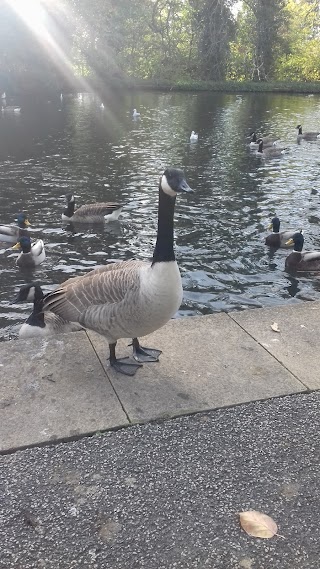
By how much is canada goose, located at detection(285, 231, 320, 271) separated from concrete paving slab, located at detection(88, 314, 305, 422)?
5155mm

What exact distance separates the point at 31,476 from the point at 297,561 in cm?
170

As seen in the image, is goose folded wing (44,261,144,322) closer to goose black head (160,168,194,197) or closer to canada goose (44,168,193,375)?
canada goose (44,168,193,375)

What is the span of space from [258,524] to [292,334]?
2.55 m

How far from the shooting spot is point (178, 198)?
14.4 metres

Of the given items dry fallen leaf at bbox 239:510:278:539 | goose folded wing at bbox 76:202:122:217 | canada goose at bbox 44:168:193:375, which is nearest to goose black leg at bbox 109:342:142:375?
canada goose at bbox 44:168:193:375

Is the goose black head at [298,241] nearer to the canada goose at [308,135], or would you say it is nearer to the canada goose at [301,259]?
the canada goose at [301,259]

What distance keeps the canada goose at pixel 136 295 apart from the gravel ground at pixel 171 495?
95cm

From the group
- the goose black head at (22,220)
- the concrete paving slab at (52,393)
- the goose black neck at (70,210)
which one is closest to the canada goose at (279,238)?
the goose black neck at (70,210)

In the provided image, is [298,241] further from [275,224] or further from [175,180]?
[175,180]

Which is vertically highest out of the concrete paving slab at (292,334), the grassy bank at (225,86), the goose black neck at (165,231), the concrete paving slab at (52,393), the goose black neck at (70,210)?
the grassy bank at (225,86)

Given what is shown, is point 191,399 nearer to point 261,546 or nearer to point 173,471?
point 173,471

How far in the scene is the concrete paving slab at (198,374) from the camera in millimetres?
4094

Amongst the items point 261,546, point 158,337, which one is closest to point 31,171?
point 158,337

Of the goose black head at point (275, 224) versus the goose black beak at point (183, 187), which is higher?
the goose black beak at point (183, 187)
